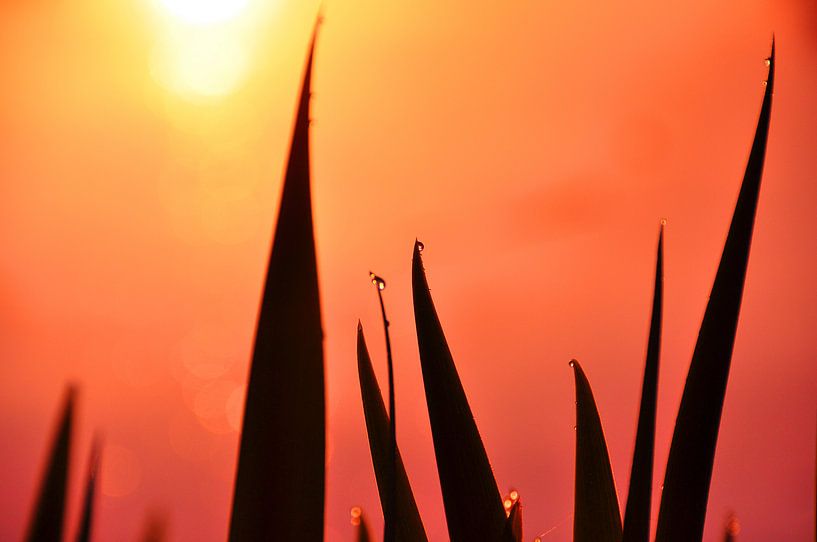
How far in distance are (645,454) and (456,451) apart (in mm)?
85

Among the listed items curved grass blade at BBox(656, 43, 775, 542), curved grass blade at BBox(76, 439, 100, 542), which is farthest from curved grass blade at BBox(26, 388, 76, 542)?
curved grass blade at BBox(656, 43, 775, 542)

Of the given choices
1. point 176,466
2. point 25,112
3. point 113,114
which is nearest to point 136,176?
point 113,114

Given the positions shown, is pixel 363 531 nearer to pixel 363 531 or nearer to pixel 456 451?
pixel 363 531

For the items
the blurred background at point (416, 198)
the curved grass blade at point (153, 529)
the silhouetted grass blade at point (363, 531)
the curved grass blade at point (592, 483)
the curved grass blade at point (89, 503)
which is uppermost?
the blurred background at point (416, 198)

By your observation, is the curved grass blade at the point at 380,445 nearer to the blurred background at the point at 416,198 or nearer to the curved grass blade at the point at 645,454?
the curved grass blade at the point at 645,454

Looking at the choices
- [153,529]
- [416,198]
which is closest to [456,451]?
[153,529]

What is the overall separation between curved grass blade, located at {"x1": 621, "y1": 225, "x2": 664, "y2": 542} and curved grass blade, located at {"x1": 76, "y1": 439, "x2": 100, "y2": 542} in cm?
45

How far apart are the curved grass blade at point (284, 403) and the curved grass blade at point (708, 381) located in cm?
15

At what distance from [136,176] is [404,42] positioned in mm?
1361

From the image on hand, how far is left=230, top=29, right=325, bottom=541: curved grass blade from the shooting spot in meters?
0.22

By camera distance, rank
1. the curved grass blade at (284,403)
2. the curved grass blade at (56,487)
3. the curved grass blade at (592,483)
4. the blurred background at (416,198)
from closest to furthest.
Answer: the curved grass blade at (284,403) → the curved grass blade at (592,483) → the curved grass blade at (56,487) → the blurred background at (416,198)

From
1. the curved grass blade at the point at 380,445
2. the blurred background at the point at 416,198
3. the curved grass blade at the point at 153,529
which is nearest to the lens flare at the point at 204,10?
the blurred background at the point at 416,198

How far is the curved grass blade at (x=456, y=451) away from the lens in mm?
274

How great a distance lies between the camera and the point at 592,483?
1.20 ft
